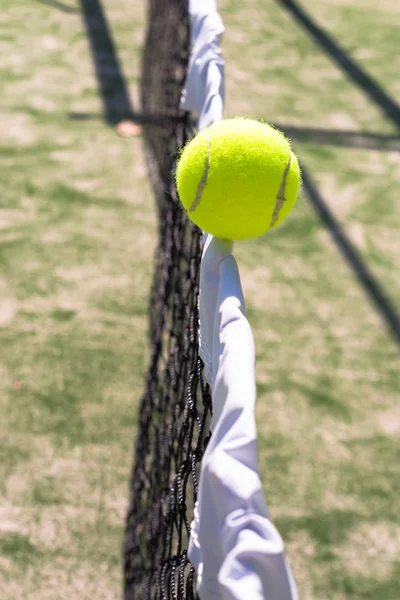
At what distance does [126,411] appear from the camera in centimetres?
308

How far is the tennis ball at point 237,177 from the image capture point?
1638 mm

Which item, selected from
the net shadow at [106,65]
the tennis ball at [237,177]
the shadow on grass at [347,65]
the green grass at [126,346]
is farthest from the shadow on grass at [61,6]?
the tennis ball at [237,177]

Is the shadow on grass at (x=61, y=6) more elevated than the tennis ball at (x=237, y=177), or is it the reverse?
the tennis ball at (x=237, y=177)

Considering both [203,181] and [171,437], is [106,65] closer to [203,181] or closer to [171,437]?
[171,437]

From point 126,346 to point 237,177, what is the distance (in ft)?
6.12

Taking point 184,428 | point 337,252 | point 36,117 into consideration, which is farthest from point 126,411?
point 36,117

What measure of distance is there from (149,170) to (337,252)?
4.36 ft

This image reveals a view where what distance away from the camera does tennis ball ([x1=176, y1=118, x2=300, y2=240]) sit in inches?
64.5

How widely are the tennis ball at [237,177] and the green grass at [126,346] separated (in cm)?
147

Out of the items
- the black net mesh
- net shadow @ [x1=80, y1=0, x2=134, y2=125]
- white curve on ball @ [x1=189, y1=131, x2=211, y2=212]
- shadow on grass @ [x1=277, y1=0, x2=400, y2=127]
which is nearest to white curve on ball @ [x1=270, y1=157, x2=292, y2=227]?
white curve on ball @ [x1=189, y1=131, x2=211, y2=212]

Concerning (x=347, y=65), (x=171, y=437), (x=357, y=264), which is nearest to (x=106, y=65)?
(x=347, y=65)

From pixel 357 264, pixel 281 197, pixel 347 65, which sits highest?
pixel 281 197

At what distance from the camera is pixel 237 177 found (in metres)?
1.64

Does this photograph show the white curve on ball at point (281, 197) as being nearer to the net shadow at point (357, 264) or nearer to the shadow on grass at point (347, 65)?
the net shadow at point (357, 264)
